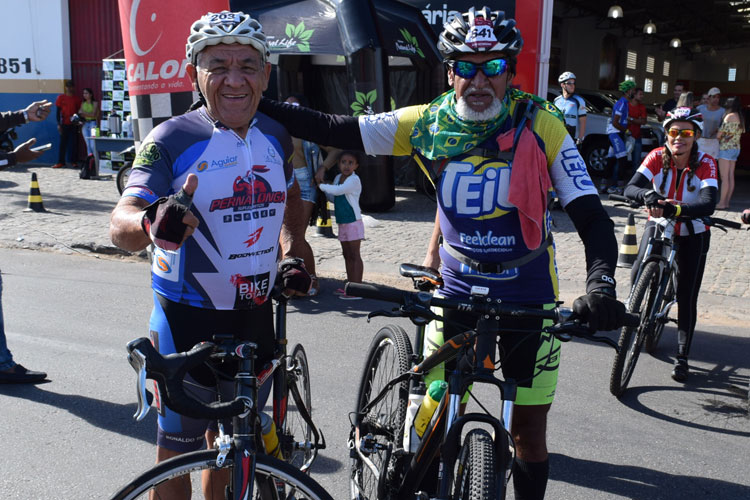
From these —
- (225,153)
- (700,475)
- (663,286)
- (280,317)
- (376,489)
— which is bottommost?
(700,475)

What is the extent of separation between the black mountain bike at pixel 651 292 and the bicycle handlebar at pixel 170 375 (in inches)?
133

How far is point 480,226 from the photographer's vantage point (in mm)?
2908

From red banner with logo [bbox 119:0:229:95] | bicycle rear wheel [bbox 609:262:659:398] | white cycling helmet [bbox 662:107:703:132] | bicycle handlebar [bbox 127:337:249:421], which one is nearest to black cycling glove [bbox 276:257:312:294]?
bicycle handlebar [bbox 127:337:249:421]

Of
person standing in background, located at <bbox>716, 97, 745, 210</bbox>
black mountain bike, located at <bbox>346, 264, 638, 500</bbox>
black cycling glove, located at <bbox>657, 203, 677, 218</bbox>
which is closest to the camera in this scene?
black mountain bike, located at <bbox>346, 264, 638, 500</bbox>

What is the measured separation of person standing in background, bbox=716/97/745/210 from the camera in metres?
12.9

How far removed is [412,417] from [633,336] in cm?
273

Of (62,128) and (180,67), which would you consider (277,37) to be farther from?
(62,128)

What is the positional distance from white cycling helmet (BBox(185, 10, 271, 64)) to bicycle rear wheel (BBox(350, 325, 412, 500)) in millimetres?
1505

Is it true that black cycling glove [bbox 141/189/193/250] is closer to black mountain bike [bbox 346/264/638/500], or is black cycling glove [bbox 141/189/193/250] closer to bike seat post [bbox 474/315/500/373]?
black mountain bike [bbox 346/264/638/500]

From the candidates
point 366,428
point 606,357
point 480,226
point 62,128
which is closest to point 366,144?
point 480,226

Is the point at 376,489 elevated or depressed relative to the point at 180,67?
depressed

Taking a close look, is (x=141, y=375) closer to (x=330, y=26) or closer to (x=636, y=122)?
(x=330, y=26)

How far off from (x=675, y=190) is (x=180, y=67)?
4.00m

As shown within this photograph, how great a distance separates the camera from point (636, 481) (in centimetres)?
395
